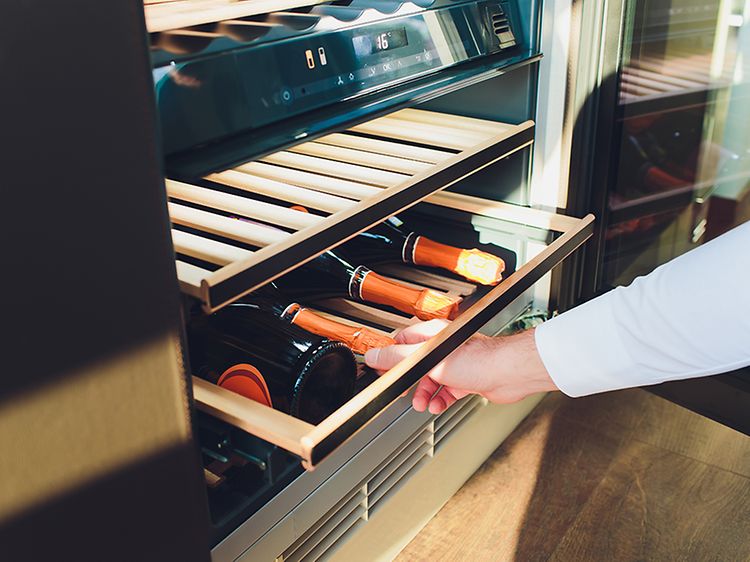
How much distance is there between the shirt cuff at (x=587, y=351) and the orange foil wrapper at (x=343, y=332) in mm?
211

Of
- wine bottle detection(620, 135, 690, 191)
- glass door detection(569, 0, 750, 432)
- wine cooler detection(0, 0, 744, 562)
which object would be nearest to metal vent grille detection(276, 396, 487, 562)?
wine cooler detection(0, 0, 744, 562)

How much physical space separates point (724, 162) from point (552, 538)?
2.86ft

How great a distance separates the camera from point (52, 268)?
23.2 inches

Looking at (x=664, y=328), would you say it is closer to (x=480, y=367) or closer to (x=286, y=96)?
(x=480, y=367)

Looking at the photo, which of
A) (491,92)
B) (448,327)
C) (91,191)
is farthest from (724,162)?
(91,191)

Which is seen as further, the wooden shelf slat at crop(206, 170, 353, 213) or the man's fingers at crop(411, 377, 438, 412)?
the man's fingers at crop(411, 377, 438, 412)

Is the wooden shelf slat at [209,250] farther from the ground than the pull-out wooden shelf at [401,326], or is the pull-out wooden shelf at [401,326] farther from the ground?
the wooden shelf slat at [209,250]

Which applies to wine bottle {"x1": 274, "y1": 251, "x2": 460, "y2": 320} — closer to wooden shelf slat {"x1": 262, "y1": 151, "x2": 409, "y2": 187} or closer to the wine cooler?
the wine cooler

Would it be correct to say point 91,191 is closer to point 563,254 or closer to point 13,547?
point 13,547

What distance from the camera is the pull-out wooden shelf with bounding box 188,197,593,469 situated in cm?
77

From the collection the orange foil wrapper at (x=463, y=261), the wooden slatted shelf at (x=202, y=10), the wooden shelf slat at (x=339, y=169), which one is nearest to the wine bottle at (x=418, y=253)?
the orange foil wrapper at (x=463, y=261)

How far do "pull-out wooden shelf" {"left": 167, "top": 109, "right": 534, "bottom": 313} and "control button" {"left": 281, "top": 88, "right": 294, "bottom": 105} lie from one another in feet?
0.35

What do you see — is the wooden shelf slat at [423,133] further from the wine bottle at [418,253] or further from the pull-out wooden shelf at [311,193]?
the wine bottle at [418,253]

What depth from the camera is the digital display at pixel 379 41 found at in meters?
0.98
